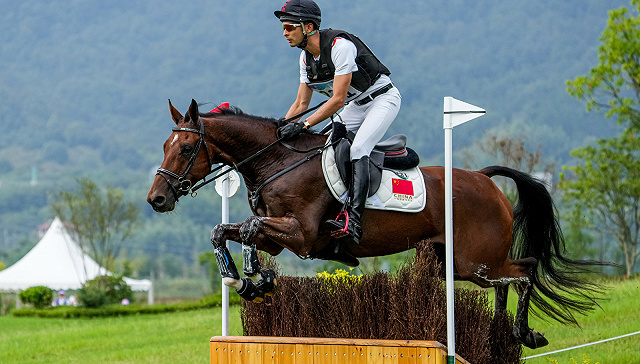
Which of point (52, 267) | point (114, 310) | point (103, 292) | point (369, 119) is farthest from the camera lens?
point (52, 267)

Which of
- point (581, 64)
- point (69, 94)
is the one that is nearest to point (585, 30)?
point (581, 64)

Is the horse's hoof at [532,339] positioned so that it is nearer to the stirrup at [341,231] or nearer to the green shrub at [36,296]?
the stirrup at [341,231]

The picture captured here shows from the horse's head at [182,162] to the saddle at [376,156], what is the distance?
792 millimetres

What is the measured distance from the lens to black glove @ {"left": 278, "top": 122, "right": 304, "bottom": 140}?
182 inches

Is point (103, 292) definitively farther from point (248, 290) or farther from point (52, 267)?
point (248, 290)

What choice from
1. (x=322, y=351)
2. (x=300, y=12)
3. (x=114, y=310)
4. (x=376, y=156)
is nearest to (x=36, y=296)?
(x=114, y=310)

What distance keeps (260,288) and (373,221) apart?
83 cm

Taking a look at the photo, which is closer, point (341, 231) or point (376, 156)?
point (341, 231)

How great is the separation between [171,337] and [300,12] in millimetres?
8421

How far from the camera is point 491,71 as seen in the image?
113m

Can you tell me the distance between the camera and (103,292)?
56.4 feet

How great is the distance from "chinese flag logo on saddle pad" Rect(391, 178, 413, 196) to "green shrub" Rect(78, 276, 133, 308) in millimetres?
13398

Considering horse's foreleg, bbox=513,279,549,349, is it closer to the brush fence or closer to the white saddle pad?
the brush fence

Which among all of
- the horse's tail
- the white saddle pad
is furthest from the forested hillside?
the white saddle pad
